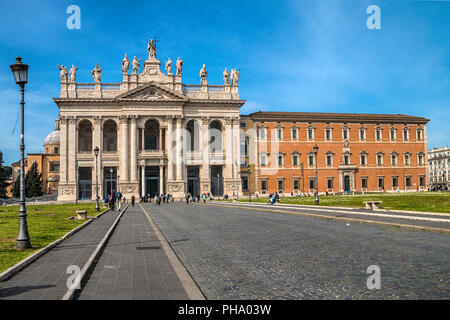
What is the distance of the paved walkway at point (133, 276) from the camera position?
698cm

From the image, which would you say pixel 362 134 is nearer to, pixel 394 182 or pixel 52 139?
pixel 394 182

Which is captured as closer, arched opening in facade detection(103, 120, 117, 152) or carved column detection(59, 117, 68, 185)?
carved column detection(59, 117, 68, 185)

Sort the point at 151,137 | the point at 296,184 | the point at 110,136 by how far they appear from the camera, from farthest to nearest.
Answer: the point at 296,184 → the point at 151,137 → the point at 110,136

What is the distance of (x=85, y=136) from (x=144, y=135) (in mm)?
9588

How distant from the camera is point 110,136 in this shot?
6869 cm

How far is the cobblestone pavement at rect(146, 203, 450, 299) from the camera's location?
7000 millimetres

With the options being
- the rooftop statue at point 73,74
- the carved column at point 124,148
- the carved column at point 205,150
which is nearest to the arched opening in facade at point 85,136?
the carved column at point 124,148

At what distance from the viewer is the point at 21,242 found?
12.5 meters

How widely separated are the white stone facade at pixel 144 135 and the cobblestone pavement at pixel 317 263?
49305 mm

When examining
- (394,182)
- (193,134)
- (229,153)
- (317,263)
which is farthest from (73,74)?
(317,263)

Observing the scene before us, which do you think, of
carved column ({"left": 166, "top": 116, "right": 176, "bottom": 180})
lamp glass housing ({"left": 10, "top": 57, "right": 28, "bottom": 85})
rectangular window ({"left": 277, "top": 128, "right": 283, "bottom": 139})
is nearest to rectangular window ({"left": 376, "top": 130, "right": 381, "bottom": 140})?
rectangular window ({"left": 277, "top": 128, "right": 283, "bottom": 139})

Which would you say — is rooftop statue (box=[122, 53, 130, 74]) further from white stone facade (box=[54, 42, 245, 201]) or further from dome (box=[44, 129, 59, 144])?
dome (box=[44, 129, 59, 144])

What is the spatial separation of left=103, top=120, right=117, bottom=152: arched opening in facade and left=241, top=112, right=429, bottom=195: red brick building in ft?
67.1

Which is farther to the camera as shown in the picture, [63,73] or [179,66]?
[179,66]
